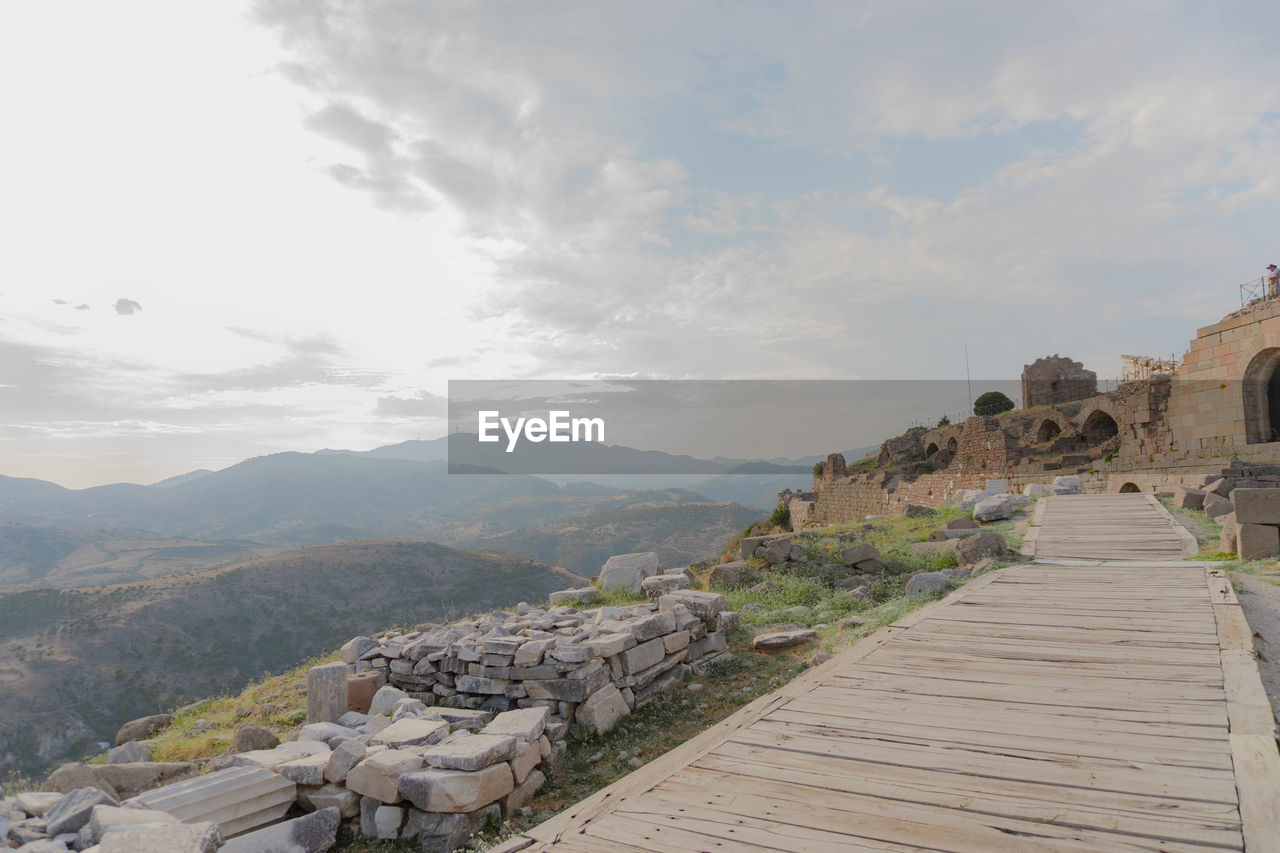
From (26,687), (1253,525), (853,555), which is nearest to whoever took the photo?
(1253,525)

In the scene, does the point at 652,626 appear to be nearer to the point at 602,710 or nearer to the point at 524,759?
the point at 602,710

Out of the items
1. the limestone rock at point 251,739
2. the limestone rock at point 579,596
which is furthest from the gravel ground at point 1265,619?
the limestone rock at point 251,739

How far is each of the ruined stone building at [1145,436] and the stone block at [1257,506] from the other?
689cm

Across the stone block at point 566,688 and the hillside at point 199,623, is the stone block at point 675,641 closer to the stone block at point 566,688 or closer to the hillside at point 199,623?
the stone block at point 566,688

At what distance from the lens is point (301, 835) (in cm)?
440

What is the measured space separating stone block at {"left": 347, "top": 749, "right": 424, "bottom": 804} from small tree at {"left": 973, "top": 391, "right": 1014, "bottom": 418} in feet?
158

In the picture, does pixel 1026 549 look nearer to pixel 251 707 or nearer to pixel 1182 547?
pixel 1182 547

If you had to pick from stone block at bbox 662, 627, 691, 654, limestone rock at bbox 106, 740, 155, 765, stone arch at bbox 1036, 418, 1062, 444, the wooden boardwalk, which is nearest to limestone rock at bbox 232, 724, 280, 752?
limestone rock at bbox 106, 740, 155, 765

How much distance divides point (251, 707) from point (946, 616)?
822cm

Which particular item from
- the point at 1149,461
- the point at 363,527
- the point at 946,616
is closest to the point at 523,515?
the point at 363,527

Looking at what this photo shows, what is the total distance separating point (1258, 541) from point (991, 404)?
40.7m

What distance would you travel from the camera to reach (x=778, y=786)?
3.29 meters

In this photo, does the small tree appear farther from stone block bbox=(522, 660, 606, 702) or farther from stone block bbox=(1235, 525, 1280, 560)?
stone block bbox=(522, 660, 606, 702)

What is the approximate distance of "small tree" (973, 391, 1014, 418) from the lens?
45844 mm
